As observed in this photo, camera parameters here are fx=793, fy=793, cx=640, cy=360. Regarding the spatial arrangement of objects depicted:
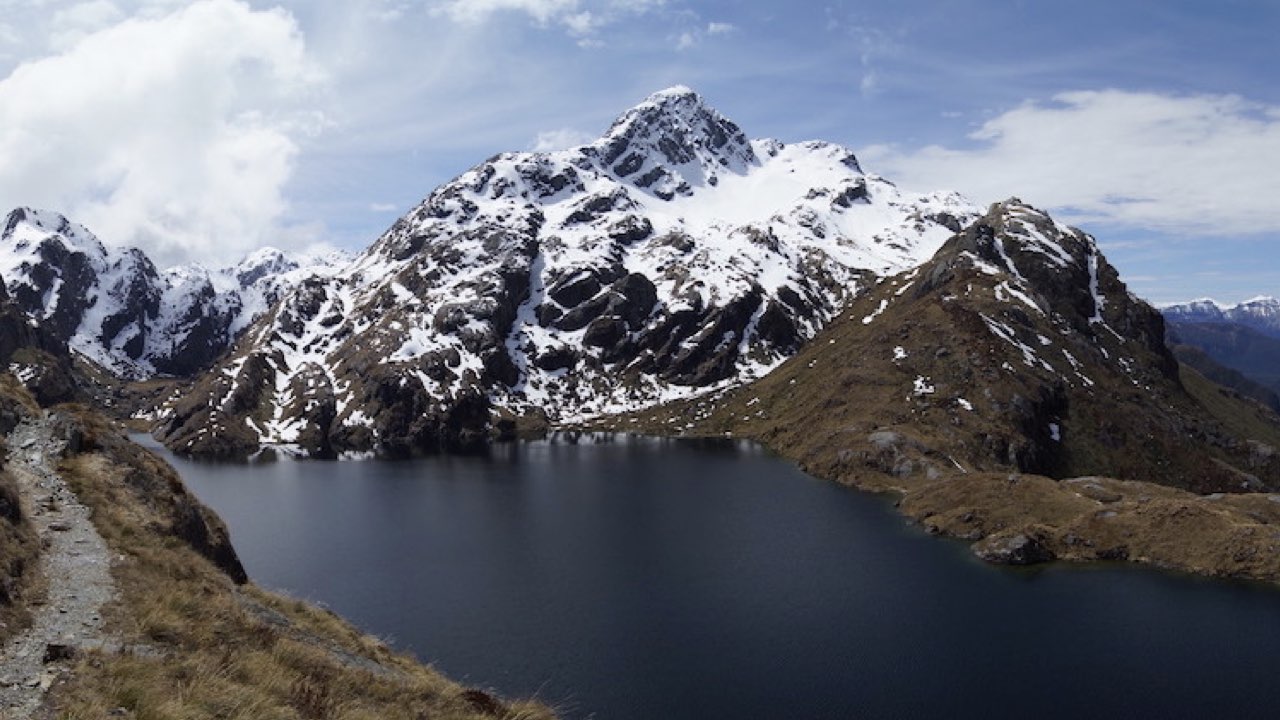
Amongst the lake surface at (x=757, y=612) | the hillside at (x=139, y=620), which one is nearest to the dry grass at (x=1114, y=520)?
the lake surface at (x=757, y=612)

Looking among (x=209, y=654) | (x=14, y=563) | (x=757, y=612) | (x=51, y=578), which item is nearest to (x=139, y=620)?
(x=209, y=654)

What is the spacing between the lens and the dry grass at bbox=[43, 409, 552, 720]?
1570 cm

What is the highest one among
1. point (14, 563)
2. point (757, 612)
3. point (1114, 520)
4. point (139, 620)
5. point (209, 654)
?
point (14, 563)

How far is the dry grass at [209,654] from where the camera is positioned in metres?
15.7

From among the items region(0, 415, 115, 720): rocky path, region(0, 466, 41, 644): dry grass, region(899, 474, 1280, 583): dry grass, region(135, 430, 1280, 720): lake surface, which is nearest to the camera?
region(0, 415, 115, 720): rocky path

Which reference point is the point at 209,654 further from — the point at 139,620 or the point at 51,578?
the point at 51,578

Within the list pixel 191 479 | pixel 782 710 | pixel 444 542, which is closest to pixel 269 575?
pixel 444 542

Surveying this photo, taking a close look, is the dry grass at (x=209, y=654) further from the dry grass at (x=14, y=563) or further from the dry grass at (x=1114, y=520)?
the dry grass at (x=1114, y=520)

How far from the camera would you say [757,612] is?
8475 centimetres

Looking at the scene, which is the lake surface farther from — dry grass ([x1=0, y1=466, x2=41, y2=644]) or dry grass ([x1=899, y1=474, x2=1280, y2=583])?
dry grass ([x1=0, y1=466, x2=41, y2=644])

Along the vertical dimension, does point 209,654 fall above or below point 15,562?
below

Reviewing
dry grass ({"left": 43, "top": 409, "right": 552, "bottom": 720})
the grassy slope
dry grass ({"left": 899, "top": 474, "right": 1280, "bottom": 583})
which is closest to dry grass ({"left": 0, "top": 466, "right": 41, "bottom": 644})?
the grassy slope

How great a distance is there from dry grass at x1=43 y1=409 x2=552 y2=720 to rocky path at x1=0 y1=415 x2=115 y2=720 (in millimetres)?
487

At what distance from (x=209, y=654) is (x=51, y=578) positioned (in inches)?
248
